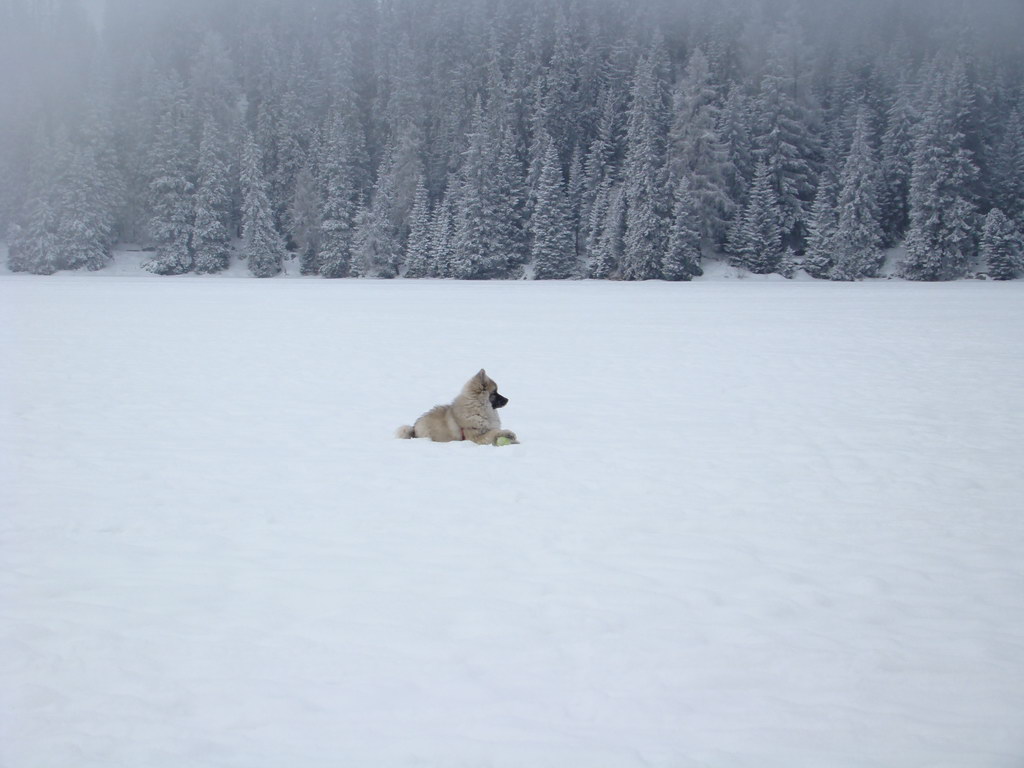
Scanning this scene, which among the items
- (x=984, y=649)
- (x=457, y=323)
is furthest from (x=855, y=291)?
(x=984, y=649)

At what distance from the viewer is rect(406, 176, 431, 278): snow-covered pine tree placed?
48.2 meters

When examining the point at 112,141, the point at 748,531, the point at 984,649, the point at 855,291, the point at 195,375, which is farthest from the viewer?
the point at 112,141

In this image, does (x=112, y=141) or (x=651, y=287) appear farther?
(x=112, y=141)

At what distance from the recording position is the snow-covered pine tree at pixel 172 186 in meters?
49.1

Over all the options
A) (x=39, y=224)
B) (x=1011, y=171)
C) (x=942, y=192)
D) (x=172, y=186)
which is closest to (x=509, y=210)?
(x=172, y=186)

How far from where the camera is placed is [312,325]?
61.2ft

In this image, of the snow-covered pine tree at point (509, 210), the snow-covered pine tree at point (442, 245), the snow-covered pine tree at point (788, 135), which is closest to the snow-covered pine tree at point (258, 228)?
the snow-covered pine tree at point (442, 245)

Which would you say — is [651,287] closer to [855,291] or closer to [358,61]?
[855,291]

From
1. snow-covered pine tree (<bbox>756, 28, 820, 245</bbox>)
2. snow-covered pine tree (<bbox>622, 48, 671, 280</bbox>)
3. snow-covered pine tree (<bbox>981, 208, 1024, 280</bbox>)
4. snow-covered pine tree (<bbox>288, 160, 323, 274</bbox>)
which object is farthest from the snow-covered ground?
snow-covered pine tree (<bbox>288, 160, 323, 274</bbox>)

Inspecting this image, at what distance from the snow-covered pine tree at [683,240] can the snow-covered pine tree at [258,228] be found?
26.1 m

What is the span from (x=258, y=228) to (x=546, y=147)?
2023 centimetres

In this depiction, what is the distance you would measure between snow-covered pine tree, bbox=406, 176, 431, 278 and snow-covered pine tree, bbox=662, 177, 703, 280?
51.9 feet

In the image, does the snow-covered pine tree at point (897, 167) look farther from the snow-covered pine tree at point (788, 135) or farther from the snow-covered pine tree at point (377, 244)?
the snow-covered pine tree at point (377, 244)

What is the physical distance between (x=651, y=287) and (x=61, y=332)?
89.2ft
